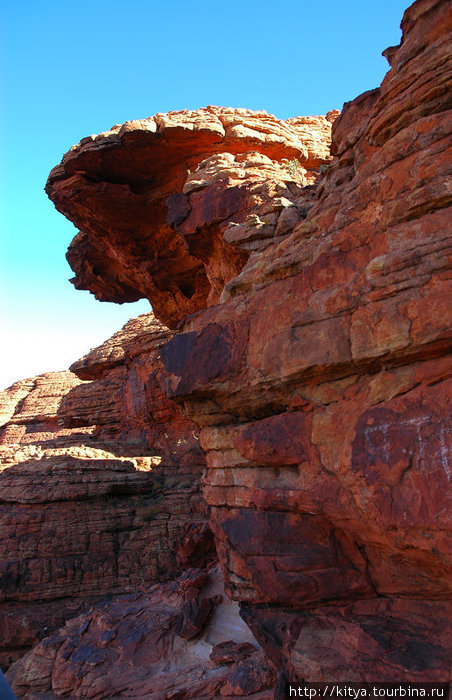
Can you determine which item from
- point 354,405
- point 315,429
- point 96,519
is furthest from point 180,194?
point 96,519

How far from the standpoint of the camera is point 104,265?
2997cm

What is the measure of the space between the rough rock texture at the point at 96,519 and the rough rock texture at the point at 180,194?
22.9 ft

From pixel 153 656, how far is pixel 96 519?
31.4ft

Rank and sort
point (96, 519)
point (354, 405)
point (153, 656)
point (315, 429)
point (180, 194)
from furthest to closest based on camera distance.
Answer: point (96, 519) < point (180, 194) < point (153, 656) < point (315, 429) < point (354, 405)

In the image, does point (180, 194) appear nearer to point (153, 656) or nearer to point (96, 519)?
point (96, 519)

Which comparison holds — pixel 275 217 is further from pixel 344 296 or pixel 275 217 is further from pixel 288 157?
pixel 288 157

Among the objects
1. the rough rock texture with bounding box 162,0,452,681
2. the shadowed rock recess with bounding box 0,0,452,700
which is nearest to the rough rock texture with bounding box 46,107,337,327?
the shadowed rock recess with bounding box 0,0,452,700

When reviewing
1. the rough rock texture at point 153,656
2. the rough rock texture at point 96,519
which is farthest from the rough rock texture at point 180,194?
the rough rock texture at point 153,656

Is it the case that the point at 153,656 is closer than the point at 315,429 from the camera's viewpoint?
No

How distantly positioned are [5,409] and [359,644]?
5405 centimetres

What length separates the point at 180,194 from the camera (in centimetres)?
1745

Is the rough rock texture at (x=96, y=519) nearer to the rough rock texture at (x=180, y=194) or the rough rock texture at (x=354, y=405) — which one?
the rough rock texture at (x=180, y=194)

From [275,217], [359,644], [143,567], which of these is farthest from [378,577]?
[143,567]

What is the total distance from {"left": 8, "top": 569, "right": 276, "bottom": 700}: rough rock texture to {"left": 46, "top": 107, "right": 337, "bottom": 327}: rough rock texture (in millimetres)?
10559
